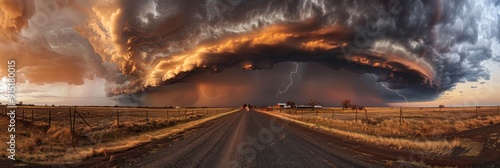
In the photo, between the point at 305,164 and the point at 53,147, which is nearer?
the point at 305,164

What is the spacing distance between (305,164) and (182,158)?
4.60m

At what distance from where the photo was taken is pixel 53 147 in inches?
591

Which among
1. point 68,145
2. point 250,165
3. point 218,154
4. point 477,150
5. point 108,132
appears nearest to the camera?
point 250,165

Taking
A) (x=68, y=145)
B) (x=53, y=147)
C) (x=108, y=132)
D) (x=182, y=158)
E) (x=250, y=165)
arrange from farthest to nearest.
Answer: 1. (x=108, y=132)
2. (x=68, y=145)
3. (x=53, y=147)
4. (x=182, y=158)
5. (x=250, y=165)

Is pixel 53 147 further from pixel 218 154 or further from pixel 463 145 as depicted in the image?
pixel 463 145

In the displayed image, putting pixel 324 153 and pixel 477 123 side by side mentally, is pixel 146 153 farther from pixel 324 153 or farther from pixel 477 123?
pixel 477 123

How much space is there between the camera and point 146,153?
43.0 ft

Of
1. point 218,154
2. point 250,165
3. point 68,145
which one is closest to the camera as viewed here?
point 250,165

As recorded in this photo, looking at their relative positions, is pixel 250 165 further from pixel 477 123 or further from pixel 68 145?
pixel 477 123

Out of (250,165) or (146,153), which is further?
(146,153)

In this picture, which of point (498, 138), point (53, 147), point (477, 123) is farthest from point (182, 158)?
point (477, 123)

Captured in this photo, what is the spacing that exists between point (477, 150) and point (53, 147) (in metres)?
20.3

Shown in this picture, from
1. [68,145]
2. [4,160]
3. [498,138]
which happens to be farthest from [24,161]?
[498,138]

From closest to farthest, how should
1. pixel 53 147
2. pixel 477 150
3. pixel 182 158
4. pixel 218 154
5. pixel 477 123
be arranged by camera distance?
pixel 182 158 < pixel 218 154 < pixel 477 150 < pixel 53 147 < pixel 477 123
